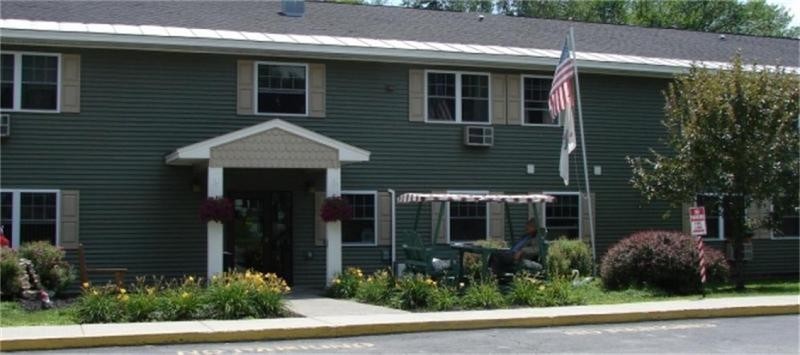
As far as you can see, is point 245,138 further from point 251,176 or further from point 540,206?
point 540,206

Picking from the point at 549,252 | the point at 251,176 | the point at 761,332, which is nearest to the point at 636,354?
the point at 761,332

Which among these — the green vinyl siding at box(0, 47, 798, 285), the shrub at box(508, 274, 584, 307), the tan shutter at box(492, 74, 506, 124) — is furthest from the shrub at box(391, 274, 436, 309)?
the tan shutter at box(492, 74, 506, 124)

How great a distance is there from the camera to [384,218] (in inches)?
795

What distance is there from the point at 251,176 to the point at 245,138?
2143mm

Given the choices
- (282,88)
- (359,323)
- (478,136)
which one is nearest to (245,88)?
(282,88)

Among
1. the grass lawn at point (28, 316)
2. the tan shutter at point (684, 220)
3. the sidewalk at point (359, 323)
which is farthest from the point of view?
the tan shutter at point (684, 220)

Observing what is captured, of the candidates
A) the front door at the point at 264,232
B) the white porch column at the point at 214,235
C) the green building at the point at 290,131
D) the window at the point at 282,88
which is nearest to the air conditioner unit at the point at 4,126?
the green building at the point at 290,131

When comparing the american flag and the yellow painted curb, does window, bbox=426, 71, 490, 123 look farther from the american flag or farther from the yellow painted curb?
the yellow painted curb

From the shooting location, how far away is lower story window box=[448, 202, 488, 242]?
68.6ft

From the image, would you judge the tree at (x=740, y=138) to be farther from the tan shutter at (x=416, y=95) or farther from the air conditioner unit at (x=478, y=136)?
the tan shutter at (x=416, y=95)

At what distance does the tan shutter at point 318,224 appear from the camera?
779 inches

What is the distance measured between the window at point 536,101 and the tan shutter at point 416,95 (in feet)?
8.13

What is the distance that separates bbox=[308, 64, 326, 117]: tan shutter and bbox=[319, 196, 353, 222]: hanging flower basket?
247cm

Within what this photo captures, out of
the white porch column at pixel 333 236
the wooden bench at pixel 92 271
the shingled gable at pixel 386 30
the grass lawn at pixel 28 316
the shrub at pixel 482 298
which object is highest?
the shingled gable at pixel 386 30
